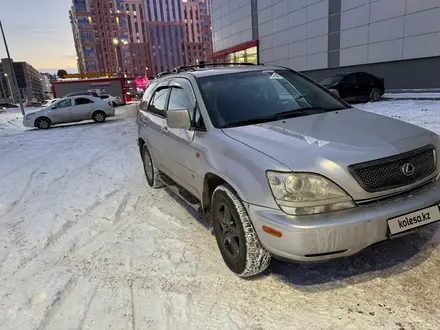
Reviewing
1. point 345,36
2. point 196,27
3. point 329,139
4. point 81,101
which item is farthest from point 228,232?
point 196,27

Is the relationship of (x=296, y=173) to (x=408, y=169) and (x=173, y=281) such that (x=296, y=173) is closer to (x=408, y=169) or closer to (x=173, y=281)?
(x=408, y=169)

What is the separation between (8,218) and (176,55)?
14730cm

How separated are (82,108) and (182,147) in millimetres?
15874

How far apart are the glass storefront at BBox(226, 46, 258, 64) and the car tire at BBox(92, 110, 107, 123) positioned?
20.2 metres

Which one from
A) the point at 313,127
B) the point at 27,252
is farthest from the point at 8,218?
the point at 313,127

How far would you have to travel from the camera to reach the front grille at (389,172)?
2322 millimetres


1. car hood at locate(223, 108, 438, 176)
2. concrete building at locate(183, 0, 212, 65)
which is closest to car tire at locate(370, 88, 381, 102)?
car hood at locate(223, 108, 438, 176)

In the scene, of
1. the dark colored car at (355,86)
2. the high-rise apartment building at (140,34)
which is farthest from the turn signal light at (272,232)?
the high-rise apartment building at (140,34)

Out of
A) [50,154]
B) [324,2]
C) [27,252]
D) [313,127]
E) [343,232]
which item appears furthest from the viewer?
[324,2]

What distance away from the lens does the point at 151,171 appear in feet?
17.7

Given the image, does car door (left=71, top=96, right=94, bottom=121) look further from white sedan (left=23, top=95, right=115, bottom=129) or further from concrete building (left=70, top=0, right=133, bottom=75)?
concrete building (left=70, top=0, right=133, bottom=75)

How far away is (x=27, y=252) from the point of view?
3629 millimetres

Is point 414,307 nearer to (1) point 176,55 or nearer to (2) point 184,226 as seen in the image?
(2) point 184,226

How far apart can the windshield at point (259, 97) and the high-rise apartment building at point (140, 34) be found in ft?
411
